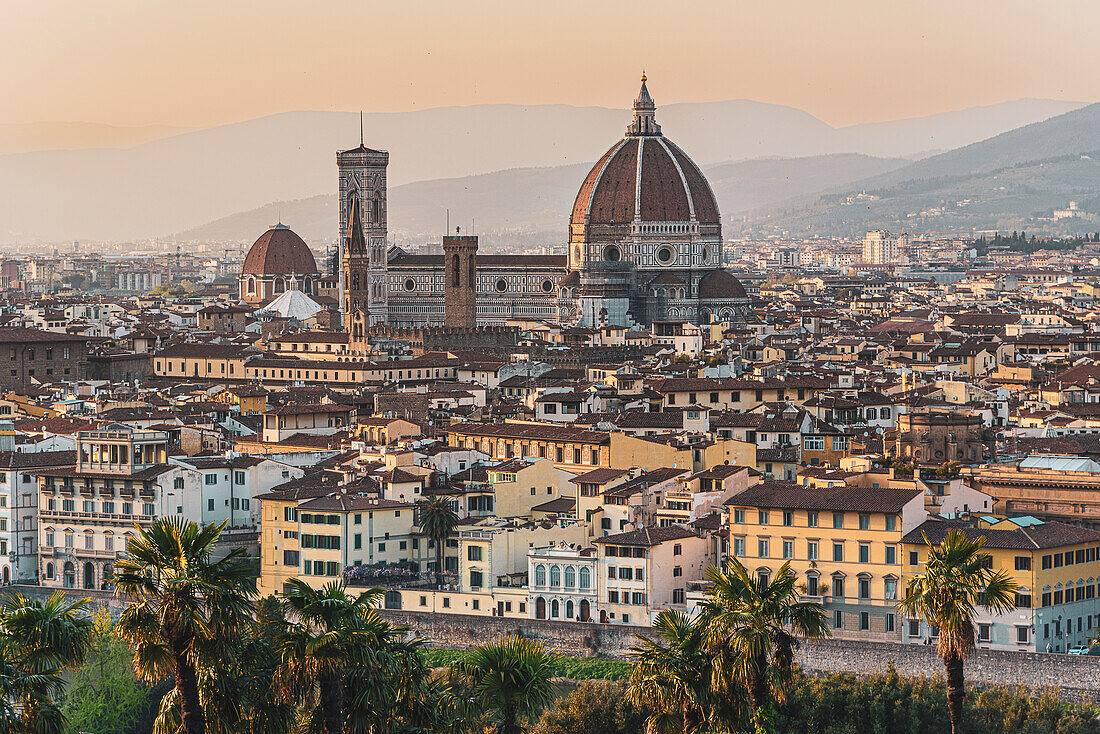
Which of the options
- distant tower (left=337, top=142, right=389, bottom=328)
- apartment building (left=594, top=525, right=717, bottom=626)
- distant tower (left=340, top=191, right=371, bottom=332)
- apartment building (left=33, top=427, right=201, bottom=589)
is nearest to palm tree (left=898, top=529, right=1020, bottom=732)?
apartment building (left=594, top=525, right=717, bottom=626)

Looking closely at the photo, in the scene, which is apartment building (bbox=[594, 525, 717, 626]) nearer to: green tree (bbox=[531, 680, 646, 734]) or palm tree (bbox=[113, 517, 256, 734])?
green tree (bbox=[531, 680, 646, 734])

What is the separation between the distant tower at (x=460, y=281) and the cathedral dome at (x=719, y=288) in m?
16.2

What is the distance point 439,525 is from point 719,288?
90.7 meters

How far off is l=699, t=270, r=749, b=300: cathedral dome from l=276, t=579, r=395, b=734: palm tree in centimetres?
11286

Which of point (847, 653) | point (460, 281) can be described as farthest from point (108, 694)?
point (460, 281)

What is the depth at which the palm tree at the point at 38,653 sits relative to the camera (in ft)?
77.3

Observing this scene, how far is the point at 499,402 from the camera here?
250 feet

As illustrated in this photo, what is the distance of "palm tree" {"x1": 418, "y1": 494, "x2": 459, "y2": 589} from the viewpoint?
49.2 m

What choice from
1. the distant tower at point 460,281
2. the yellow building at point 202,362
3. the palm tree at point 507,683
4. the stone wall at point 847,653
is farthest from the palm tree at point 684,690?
the distant tower at point 460,281

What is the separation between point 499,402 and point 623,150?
72.9m

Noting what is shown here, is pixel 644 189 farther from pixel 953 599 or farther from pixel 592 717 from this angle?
pixel 953 599

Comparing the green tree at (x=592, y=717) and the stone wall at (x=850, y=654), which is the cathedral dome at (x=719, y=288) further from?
the green tree at (x=592, y=717)

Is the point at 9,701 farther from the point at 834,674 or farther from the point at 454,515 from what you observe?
the point at 454,515

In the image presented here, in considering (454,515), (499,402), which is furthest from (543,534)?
(499,402)
